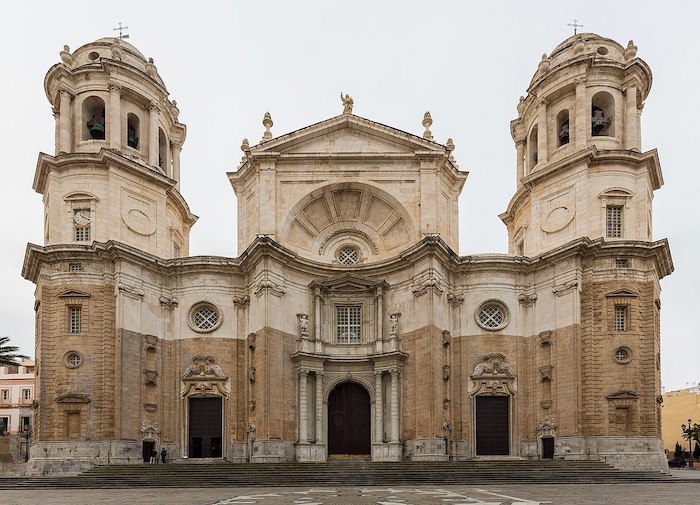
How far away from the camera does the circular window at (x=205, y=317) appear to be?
43.0 meters

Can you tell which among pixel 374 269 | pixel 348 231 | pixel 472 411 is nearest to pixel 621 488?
pixel 472 411

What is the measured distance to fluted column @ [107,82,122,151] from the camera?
141 ft

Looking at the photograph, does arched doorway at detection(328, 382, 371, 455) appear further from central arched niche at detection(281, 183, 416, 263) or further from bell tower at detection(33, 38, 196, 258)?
bell tower at detection(33, 38, 196, 258)

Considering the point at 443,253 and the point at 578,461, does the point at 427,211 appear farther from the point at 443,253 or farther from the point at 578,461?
the point at 578,461

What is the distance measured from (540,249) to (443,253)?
601cm

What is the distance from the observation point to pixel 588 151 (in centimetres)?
4150

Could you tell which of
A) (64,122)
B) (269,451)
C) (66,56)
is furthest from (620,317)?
(66,56)

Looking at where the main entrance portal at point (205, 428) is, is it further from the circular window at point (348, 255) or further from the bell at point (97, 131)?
the bell at point (97, 131)

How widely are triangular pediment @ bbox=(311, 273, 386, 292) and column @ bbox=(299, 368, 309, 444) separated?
501 cm

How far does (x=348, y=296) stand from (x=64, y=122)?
61.9ft

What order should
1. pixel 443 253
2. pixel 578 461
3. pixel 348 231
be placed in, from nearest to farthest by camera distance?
pixel 578 461
pixel 443 253
pixel 348 231

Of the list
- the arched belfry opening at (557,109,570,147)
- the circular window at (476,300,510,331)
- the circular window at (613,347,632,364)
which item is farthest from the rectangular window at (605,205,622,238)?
the circular window at (476,300,510,331)

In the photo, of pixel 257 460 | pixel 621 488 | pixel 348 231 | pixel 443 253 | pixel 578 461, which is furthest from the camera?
pixel 348 231

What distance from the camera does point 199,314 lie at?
43344 millimetres
